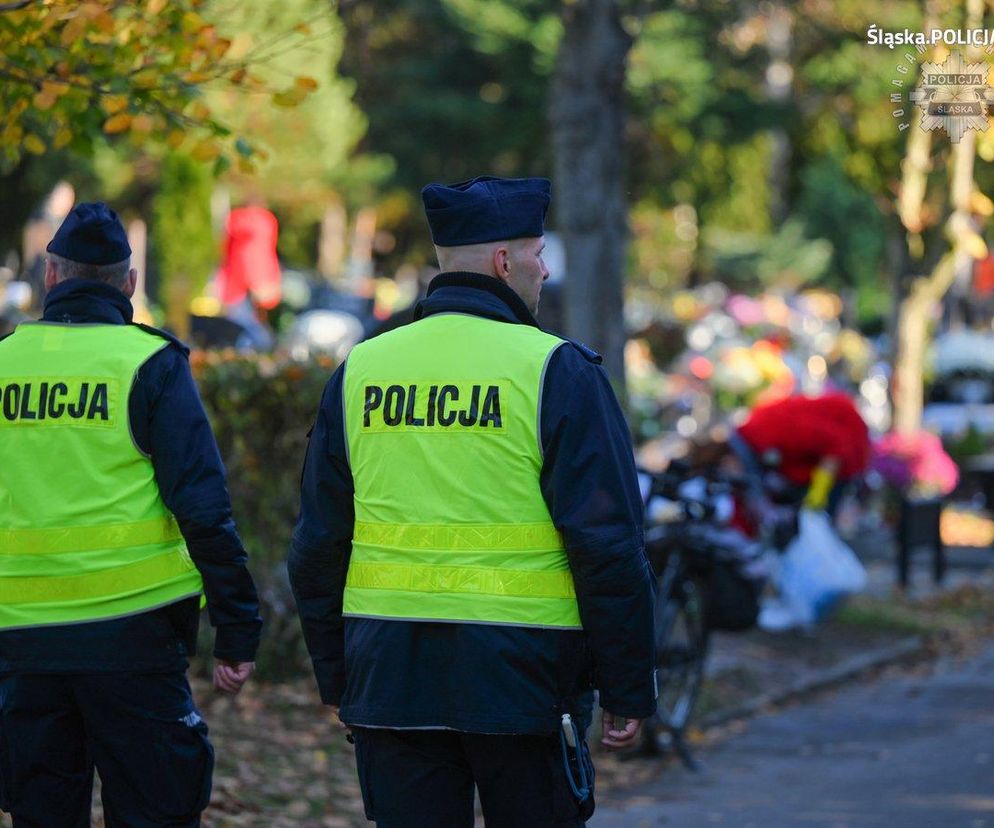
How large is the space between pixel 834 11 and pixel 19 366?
20.3 m

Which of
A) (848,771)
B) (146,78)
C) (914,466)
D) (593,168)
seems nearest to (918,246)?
(914,466)

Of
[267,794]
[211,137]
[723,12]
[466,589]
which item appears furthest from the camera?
[723,12]

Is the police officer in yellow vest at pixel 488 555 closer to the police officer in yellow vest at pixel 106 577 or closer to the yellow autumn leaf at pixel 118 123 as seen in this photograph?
the police officer in yellow vest at pixel 106 577

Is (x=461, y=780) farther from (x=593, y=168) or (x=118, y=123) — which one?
(x=593, y=168)

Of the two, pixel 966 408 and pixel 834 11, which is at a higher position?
pixel 834 11

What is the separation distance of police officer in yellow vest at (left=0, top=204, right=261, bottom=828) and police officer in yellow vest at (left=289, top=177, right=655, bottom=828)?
27.0 inches

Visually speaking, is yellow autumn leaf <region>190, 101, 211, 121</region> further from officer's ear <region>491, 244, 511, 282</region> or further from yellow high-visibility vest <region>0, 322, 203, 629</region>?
officer's ear <region>491, 244, 511, 282</region>

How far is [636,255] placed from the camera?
50.5 metres

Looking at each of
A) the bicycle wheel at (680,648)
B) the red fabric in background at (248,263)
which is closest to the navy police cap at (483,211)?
the bicycle wheel at (680,648)

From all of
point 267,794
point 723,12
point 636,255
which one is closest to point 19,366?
point 267,794

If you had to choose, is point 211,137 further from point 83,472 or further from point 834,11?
point 834,11

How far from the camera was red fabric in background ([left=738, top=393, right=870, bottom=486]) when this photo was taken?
1040 cm

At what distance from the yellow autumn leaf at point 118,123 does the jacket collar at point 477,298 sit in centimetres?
234

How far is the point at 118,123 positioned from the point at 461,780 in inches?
113
